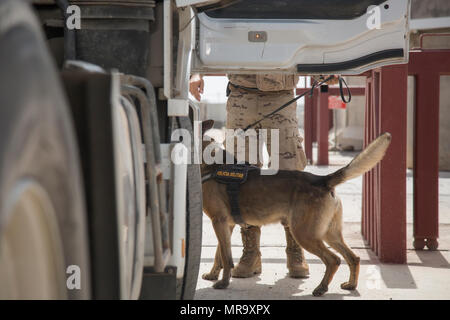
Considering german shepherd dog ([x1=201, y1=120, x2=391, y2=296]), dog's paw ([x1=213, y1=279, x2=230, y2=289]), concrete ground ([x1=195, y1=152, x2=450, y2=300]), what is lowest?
concrete ground ([x1=195, y1=152, x2=450, y2=300])

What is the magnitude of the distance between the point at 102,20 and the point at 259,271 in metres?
2.73

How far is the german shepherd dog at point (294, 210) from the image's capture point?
4.20 m

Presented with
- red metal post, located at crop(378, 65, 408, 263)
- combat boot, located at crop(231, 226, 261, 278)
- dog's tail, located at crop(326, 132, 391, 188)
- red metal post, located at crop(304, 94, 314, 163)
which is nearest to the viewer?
dog's tail, located at crop(326, 132, 391, 188)

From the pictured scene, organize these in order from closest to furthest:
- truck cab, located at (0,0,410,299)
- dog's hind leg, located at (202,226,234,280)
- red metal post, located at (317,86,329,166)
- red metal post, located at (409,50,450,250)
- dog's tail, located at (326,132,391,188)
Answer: truck cab, located at (0,0,410,299)
dog's tail, located at (326,132,391,188)
dog's hind leg, located at (202,226,234,280)
red metal post, located at (409,50,450,250)
red metal post, located at (317,86,329,166)

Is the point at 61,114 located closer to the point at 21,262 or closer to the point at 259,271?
the point at 21,262

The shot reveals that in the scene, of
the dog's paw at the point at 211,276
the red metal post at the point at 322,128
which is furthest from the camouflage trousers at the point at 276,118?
the red metal post at the point at 322,128

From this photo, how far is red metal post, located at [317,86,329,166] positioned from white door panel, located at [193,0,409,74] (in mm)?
9402

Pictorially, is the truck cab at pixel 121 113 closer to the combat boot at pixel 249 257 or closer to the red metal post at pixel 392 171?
the red metal post at pixel 392 171

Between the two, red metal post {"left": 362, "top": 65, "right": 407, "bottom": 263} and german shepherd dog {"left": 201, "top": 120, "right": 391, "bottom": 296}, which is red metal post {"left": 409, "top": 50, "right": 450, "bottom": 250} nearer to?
red metal post {"left": 362, "top": 65, "right": 407, "bottom": 263}

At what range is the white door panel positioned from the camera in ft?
11.9

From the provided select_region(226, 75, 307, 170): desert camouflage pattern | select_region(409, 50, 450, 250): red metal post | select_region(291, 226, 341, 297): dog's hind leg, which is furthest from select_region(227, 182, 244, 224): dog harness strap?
select_region(409, 50, 450, 250): red metal post

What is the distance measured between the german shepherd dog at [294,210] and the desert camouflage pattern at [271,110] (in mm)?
506

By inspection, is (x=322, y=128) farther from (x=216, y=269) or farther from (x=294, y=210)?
(x=294, y=210)

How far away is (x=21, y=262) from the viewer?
1244mm
